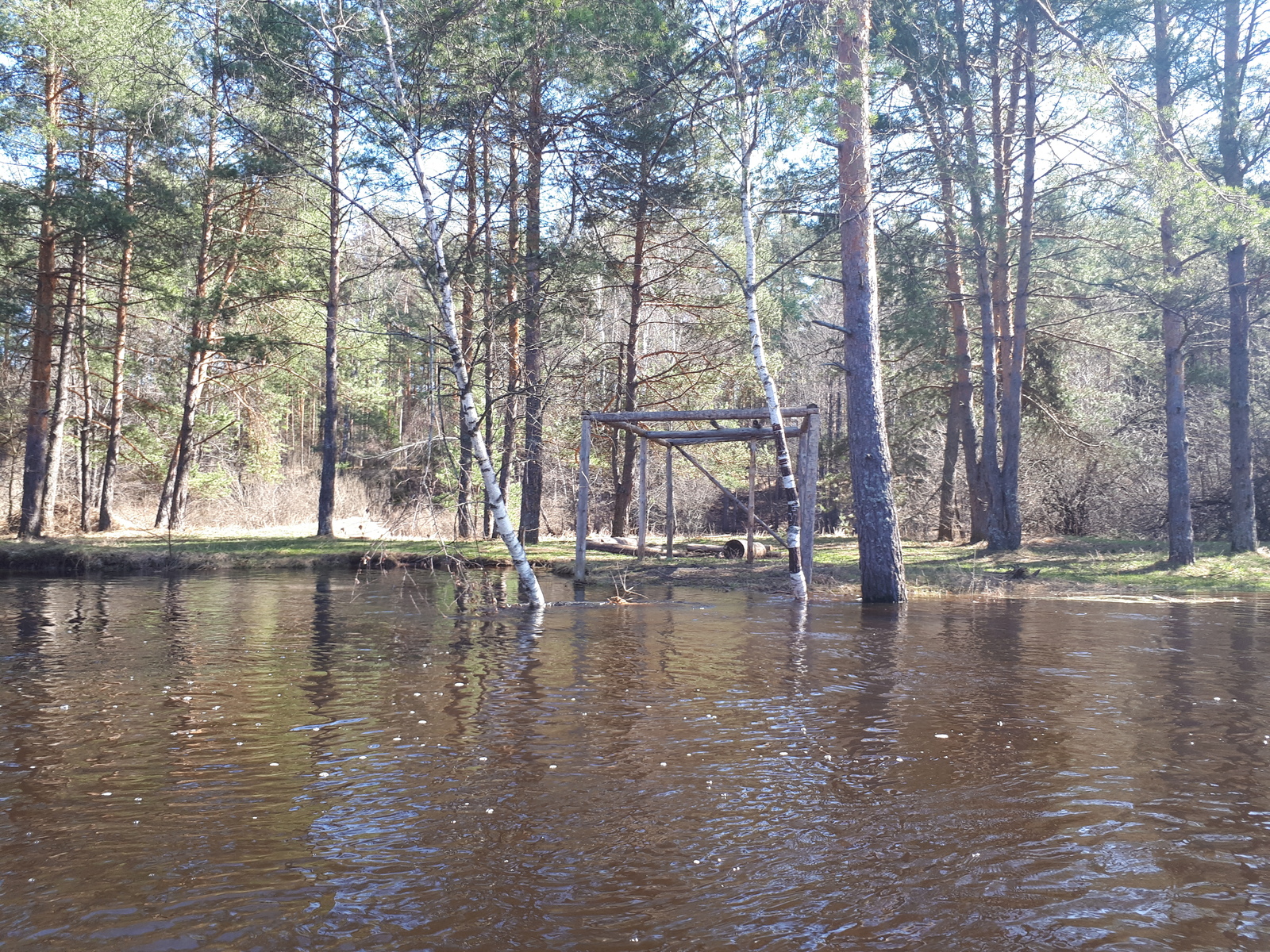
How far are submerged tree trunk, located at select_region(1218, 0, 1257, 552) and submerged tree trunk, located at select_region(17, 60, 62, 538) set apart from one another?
23741mm

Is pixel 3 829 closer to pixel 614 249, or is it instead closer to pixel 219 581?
pixel 219 581

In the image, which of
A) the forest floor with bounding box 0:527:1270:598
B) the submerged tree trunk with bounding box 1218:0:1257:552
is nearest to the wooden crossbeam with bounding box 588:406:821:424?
the forest floor with bounding box 0:527:1270:598

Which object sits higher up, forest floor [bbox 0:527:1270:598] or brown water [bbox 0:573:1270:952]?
forest floor [bbox 0:527:1270:598]

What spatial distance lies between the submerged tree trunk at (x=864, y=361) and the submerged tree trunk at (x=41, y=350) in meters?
17.3

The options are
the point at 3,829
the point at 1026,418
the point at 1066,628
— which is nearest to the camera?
the point at 3,829

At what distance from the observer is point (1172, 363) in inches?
675

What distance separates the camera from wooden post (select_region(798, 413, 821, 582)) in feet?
46.2

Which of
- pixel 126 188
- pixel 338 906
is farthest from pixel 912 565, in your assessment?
pixel 126 188

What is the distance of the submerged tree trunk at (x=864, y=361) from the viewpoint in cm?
1225

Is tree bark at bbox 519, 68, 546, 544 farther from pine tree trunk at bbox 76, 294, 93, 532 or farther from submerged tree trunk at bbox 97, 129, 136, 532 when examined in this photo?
pine tree trunk at bbox 76, 294, 93, 532

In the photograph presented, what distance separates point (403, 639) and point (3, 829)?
568 centimetres

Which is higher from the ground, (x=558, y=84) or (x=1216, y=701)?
(x=558, y=84)

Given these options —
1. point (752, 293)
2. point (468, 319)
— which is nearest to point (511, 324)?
point (468, 319)

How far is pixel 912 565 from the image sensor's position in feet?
58.0
